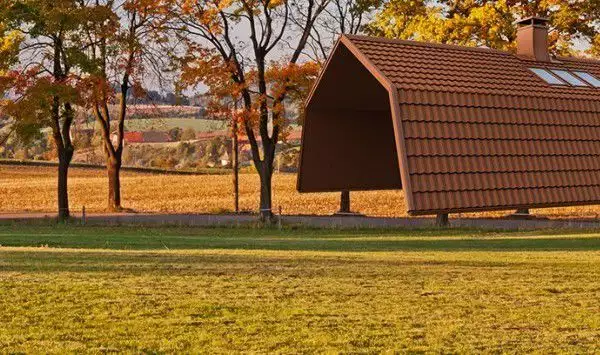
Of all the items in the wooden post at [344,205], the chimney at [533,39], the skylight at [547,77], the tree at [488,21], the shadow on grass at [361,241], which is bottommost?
the shadow on grass at [361,241]

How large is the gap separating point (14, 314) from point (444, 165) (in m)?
6.00

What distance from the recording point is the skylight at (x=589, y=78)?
16705 millimetres

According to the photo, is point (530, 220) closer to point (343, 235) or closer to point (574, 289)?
point (343, 235)

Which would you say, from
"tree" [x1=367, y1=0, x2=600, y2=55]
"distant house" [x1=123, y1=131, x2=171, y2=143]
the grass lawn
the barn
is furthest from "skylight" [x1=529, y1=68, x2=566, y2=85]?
"distant house" [x1=123, y1=131, x2=171, y2=143]

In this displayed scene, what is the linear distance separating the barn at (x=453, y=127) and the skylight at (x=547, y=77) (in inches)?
1.5

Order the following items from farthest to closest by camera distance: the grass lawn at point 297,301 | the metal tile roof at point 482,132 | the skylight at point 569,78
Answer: the skylight at point 569,78 → the metal tile roof at point 482,132 → the grass lawn at point 297,301

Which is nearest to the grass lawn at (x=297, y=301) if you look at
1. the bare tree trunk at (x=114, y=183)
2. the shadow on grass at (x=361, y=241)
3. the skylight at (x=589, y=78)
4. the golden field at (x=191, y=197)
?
the shadow on grass at (x=361, y=241)

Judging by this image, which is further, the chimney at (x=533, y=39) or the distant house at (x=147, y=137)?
the distant house at (x=147, y=137)

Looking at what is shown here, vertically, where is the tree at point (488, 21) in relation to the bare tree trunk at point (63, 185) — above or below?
above

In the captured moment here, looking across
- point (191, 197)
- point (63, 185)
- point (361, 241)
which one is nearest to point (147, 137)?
point (191, 197)

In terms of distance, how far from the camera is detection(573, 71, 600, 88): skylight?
54.8 ft

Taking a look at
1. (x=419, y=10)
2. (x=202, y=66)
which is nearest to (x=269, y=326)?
(x=202, y=66)

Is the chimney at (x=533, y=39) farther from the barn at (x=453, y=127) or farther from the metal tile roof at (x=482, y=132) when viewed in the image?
the metal tile roof at (x=482, y=132)

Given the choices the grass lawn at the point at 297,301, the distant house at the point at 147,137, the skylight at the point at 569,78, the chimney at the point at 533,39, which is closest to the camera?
the grass lawn at the point at 297,301
